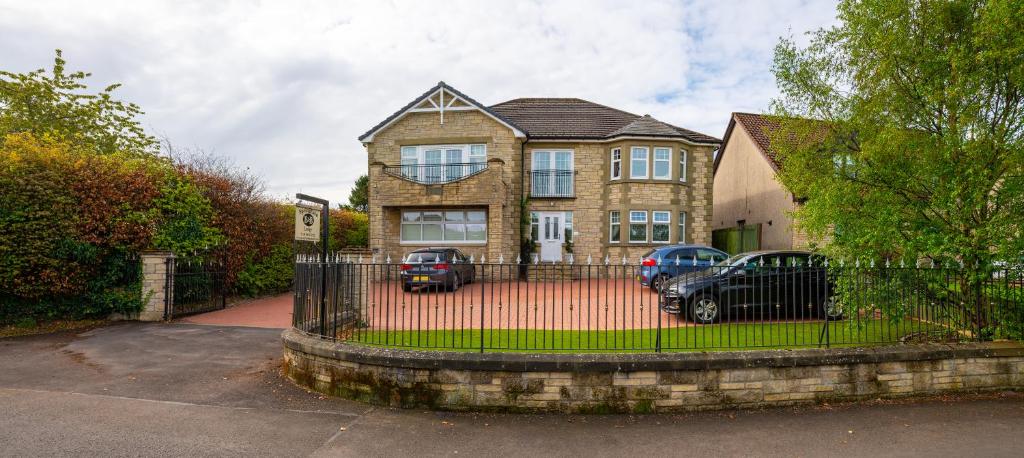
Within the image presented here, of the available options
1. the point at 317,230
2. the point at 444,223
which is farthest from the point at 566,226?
the point at 317,230

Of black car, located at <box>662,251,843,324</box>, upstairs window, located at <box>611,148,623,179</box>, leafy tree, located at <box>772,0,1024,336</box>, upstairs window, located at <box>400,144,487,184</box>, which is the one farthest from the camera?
upstairs window, located at <box>611,148,623,179</box>

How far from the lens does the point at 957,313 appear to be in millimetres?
7430

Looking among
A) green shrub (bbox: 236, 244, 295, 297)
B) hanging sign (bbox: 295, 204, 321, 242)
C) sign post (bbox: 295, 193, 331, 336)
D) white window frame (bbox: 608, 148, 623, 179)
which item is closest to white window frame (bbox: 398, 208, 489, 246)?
green shrub (bbox: 236, 244, 295, 297)

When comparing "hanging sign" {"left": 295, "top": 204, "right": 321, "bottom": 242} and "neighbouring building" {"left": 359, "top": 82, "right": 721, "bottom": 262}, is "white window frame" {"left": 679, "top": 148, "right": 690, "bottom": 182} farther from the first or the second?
"hanging sign" {"left": 295, "top": 204, "right": 321, "bottom": 242}

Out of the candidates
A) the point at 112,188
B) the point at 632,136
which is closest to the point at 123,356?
the point at 112,188

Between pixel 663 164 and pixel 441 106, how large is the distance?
383 inches

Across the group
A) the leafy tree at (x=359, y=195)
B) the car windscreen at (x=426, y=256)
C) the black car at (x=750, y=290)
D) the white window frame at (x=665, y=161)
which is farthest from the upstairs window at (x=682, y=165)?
the leafy tree at (x=359, y=195)

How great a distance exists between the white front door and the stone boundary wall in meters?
16.7

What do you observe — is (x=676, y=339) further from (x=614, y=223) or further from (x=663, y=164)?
(x=663, y=164)

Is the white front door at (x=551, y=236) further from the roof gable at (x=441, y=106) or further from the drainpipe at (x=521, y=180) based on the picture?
the roof gable at (x=441, y=106)

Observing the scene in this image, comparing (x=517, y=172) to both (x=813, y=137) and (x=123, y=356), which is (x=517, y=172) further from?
(x=123, y=356)

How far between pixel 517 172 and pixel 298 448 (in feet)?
59.3

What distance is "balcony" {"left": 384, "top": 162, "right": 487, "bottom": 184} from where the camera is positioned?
21.9 meters

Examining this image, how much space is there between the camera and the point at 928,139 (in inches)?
280
